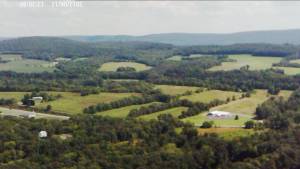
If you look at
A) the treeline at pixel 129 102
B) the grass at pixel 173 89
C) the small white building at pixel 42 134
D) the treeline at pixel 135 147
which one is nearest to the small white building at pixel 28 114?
the treeline at pixel 129 102

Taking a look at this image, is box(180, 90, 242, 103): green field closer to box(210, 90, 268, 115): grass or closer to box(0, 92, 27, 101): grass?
box(210, 90, 268, 115): grass

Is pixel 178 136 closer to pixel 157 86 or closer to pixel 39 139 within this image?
pixel 39 139

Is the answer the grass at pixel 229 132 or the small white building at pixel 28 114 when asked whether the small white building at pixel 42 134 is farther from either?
the grass at pixel 229 132

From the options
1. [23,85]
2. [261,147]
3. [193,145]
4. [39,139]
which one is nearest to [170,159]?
[193,145]

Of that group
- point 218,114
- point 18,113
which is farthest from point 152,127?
point 18,113

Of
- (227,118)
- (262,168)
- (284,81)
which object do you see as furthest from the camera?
(284,81)

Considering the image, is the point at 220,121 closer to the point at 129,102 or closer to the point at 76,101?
the point at 129,102
